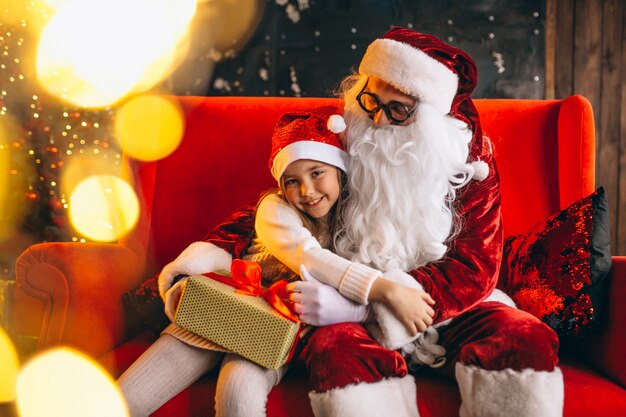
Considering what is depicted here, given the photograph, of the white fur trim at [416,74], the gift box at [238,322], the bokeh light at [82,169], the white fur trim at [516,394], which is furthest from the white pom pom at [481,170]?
the bokeh light at [82,169]

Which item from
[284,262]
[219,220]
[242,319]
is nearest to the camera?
[242,319]

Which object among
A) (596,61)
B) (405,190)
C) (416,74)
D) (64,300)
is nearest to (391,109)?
(416,74)

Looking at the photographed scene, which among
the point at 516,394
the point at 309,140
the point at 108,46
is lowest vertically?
the point at 516,394

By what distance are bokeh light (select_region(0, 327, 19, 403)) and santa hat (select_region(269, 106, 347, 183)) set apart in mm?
1533

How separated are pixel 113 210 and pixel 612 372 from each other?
5.74ft

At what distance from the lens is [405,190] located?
1.43 meters

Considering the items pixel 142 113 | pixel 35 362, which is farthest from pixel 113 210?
pixel 35 362

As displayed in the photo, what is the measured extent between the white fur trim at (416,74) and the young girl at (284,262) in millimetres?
199

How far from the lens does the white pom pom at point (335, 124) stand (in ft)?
4.75

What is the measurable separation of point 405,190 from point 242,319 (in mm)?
577

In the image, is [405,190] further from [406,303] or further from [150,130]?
[150,130]

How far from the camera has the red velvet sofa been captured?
3.97 ft

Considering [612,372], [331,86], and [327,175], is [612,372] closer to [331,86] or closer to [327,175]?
[327,175]

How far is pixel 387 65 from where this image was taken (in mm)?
1405
